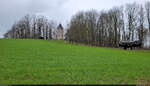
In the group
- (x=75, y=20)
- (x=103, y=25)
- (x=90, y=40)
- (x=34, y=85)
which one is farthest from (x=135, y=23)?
(x=34, y=85)

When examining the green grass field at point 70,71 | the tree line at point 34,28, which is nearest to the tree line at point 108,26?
the tree line at point 34,28

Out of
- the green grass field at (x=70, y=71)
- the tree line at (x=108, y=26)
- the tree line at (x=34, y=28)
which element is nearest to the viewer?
the green grass field at (x=70, y=71)

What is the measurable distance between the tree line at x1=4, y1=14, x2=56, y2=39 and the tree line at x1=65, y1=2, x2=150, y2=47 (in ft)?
58.4

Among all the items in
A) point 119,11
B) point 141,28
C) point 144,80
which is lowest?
point 144,80

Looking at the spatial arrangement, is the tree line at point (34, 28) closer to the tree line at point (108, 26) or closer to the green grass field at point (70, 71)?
the tree line at point (108, 26)

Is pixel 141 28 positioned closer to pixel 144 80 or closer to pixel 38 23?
pixel 144 80

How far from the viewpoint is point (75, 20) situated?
5125 centimetres

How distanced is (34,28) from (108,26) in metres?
36.5

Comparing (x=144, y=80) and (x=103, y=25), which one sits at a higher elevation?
(x=103, y=25)

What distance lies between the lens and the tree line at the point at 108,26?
1524 inches

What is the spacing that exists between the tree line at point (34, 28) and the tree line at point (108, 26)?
58.4 ft

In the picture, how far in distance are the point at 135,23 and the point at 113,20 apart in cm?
828

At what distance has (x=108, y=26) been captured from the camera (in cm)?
4656

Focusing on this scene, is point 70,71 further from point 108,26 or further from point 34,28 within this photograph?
point 34,28
